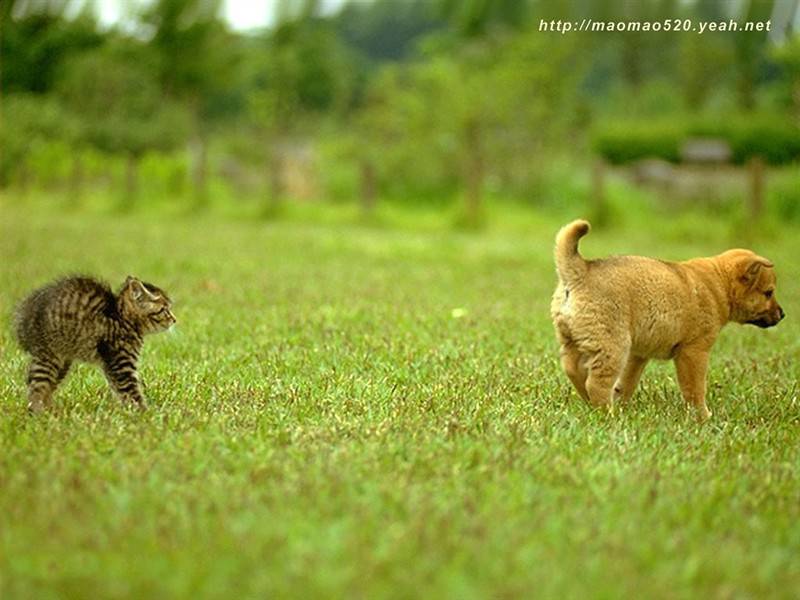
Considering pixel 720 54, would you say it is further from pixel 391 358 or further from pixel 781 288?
pixel 391 358

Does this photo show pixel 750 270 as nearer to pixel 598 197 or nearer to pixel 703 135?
pixel 598 197

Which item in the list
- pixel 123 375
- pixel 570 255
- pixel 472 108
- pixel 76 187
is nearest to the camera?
pixel 123 375

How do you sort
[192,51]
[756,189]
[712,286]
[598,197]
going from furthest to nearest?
1. [192,51]
2. [598,197]
3. [756,189]
4. [712,286]

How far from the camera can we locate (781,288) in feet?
41.7

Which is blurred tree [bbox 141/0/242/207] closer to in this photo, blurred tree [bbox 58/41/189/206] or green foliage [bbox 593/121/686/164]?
blurred tree [bbox 58/41/189/206]

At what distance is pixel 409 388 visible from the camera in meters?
6.45

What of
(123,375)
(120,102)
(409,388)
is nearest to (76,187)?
(120,102)

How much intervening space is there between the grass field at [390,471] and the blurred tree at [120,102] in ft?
84.9

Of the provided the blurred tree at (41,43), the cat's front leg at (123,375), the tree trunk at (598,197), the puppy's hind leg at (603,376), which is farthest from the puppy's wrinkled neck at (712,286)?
the blurred tree at (41,43)

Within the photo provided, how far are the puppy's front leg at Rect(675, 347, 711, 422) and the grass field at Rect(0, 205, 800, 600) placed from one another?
97 millimetres

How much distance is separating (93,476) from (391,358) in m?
3.26

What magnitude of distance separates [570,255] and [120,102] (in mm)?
30096

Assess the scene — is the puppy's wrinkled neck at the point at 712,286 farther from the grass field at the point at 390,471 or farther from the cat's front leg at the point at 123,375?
the cat's front leg at the point at 123,375

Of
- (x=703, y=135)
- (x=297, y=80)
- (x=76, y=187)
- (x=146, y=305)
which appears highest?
(x=297, y=80)
